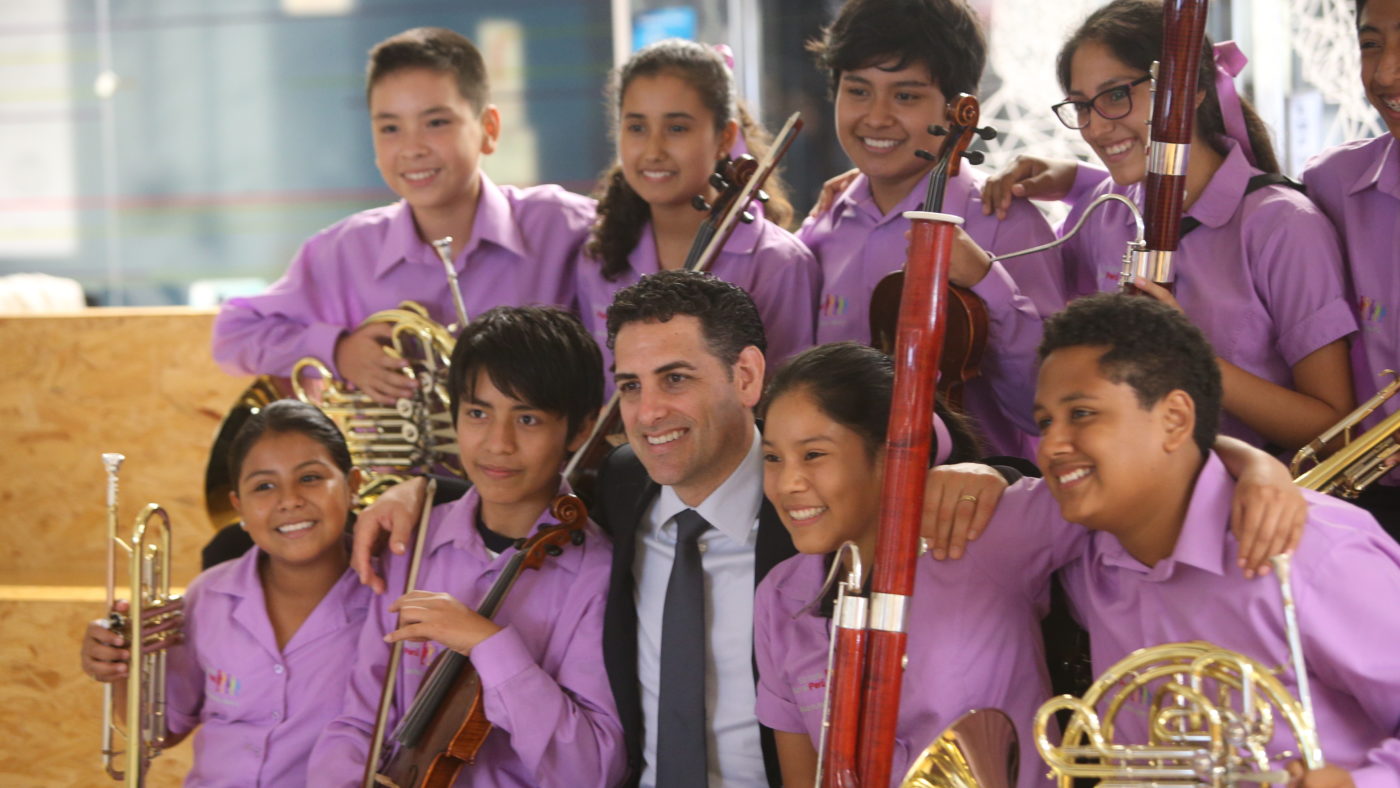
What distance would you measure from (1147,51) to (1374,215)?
439 millimetres

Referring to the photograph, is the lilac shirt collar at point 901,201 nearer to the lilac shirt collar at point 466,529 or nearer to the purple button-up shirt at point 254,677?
the lilac shirt collar at point 466,529

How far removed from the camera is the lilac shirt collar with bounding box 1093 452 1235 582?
5.11 feet

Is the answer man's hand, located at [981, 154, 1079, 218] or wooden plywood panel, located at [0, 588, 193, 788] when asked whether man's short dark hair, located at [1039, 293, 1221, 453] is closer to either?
man's hand, located at [981, 154, 1079, 218]

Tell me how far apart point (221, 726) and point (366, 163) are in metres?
4.61

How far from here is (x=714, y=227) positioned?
2473 millimetres

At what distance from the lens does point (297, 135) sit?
6.66m

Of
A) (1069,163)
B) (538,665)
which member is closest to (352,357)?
(538,665)

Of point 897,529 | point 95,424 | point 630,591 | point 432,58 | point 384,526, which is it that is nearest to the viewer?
point 897,529

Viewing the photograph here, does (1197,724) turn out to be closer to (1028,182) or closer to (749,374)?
(749,374)

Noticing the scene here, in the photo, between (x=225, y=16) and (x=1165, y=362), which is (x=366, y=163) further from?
(x=1165, y=362)

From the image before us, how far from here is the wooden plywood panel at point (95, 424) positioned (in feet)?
11.1

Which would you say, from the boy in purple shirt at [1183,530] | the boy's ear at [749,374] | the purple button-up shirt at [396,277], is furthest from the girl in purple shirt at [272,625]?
the boy in purple shirt at [1183,530]

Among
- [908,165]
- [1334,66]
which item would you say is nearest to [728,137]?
[908,165]

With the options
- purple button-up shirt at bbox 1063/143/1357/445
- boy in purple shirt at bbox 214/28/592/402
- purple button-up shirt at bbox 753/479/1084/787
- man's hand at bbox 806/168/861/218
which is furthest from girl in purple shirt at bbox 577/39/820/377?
purple button-up shirt at bbox 753/479/1084/787
